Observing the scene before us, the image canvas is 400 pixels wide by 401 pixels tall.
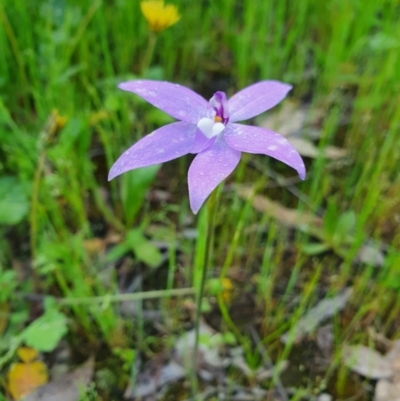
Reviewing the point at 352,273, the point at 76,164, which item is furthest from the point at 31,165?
the point at 352,273

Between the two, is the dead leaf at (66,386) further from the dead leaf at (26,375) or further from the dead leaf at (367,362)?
the dead leaf at (367,362)

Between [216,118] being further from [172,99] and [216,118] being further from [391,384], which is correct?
[391,384]

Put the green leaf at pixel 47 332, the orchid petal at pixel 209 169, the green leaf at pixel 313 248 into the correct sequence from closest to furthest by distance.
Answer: the orchid petal at pixel 209 169 → the green leaf at pixel 47 332 → the green leaf at pixel 313 248

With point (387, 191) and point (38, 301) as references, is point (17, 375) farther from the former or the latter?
point (387, 191)

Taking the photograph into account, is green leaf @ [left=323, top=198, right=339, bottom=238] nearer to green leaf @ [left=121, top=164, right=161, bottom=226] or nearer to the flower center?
green leaf @ [left=121, top=164, right=161, bottom=226]

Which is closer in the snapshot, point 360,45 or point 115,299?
point 115,299

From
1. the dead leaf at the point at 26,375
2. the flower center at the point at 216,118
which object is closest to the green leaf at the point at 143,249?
the dead leaf at the point at 26,375

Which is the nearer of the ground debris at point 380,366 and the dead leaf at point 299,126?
the ground debris at point 380,366
